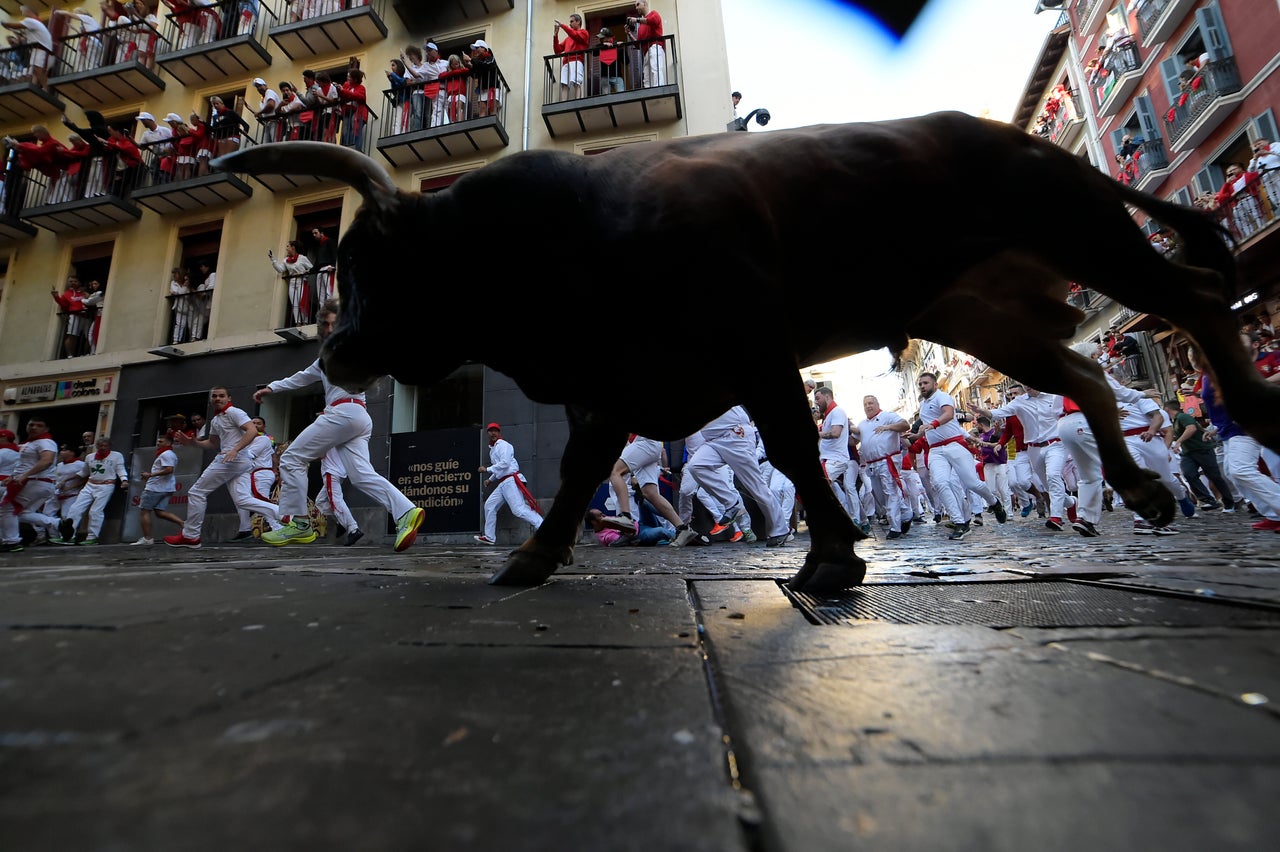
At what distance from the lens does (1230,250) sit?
10.2 feet

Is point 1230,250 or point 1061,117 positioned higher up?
point 1061,117

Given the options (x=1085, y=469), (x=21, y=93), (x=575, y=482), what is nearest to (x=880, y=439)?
(x=1085, y=469)

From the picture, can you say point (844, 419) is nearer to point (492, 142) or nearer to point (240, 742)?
point (240, 742)

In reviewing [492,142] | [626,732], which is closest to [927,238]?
[626,732]

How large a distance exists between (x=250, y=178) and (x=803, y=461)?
19129mm

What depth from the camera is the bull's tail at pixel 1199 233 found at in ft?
10.0

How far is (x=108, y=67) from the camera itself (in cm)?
1739

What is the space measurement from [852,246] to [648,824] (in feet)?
7.96

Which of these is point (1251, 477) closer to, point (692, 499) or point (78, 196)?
point (692, 499)

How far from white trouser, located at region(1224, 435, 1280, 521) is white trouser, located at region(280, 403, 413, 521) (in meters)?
8.78

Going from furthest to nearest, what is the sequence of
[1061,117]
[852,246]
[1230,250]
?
[1061,117] < [1230,250] < [852,246]

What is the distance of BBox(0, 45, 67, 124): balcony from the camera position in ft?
58.5

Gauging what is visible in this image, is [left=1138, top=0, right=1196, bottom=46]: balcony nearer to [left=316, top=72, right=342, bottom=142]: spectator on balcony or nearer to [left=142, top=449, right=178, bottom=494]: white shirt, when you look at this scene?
[left=316, top=72, right=342, bottom=142]: spectator on balcony

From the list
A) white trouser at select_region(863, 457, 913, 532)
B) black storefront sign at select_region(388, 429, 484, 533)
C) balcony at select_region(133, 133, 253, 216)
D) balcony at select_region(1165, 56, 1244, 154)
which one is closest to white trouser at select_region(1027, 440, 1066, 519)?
white trouser at select_region(863, 457, 913, 532)
